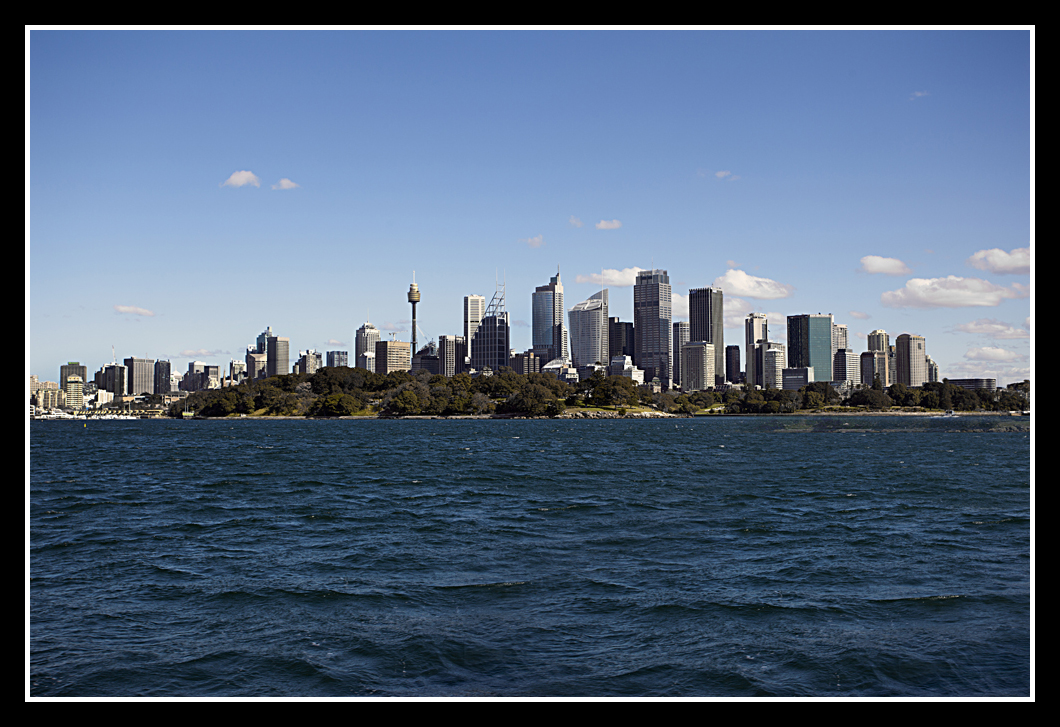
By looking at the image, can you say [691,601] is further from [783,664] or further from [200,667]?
[200,667]

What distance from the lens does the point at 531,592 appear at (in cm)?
1902

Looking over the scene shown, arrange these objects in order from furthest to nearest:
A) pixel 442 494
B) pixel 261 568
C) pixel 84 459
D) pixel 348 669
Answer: pixel 84 459 < pixel 442 494 < pixel 261 568 < pixel 348 669

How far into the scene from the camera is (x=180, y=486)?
45.8m

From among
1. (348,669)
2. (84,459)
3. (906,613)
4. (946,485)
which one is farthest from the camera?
(84,459)

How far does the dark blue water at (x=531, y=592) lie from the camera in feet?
45.1

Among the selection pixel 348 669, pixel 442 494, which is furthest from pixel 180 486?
pixel 348 669

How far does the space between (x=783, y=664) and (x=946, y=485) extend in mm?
37156

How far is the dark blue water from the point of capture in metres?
13.7

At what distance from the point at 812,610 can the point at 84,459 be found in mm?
73377

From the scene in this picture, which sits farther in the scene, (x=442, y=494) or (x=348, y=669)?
(x=442, y=494)
